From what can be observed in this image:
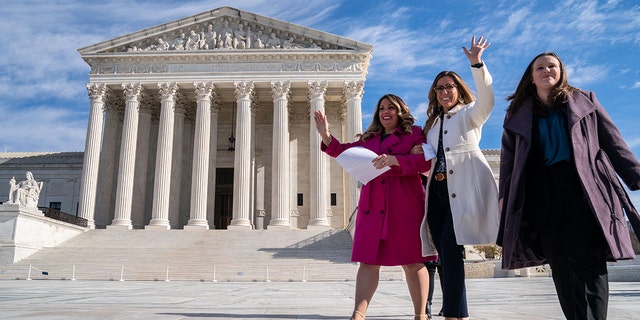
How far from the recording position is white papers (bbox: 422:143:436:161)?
178 inches

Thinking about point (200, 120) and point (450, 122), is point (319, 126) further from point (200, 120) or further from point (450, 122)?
point (200, 120)

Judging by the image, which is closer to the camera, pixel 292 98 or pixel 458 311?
pixel 458 311

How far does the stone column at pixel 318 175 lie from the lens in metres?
32.6

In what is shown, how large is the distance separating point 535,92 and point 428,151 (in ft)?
3.58

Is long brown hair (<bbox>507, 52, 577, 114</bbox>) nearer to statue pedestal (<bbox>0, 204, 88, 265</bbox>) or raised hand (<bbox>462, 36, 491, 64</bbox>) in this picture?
raised hand (<bbox>462, 36, 491, 64</bbox>)

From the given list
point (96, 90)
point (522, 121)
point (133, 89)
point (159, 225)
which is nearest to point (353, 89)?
point (133, 89)

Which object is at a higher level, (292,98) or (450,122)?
(292,98)

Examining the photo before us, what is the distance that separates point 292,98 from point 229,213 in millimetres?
10965

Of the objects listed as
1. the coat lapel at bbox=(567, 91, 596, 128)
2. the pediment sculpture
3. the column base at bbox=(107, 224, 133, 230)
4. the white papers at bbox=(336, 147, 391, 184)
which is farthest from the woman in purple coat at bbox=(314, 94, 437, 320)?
the pediment sculpture

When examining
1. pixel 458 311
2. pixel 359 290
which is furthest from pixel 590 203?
pixel 359 290

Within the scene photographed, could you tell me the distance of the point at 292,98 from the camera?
37.4m

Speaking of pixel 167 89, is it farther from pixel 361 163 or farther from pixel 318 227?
pixel 361 163

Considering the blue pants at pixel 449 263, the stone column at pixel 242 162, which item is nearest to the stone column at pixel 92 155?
the stone column at pixel 242 162

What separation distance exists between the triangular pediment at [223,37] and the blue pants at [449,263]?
31895 mm
